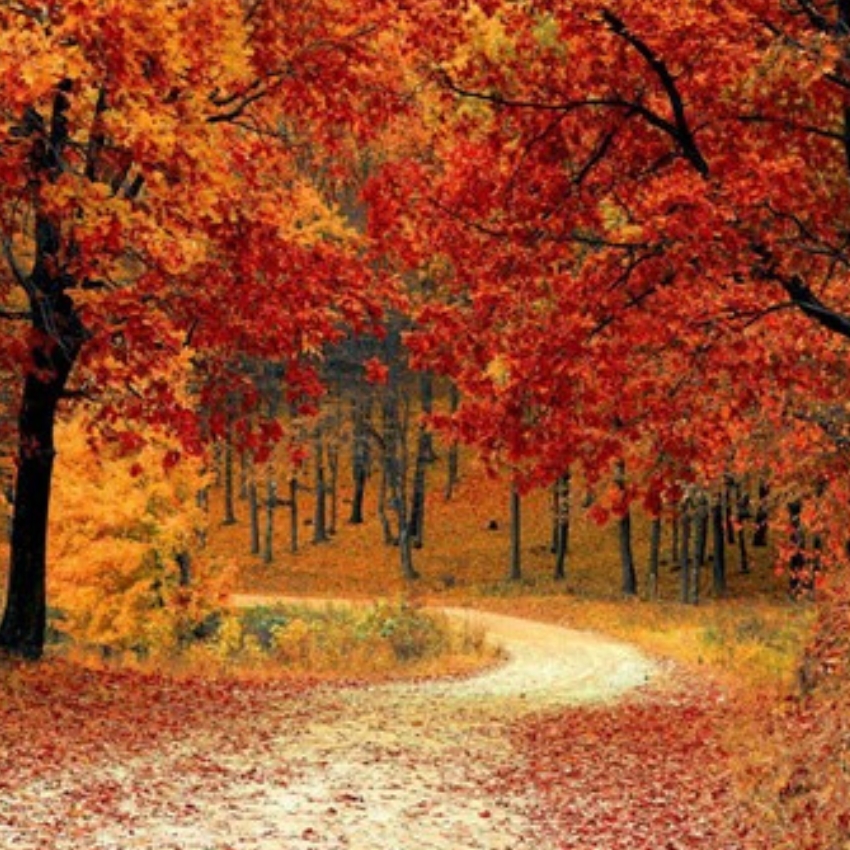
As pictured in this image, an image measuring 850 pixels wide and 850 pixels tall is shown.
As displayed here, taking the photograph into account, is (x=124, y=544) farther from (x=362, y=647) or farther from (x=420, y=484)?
(x=420, y=484)

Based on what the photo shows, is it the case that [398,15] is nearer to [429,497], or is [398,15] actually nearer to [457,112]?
[457,112]

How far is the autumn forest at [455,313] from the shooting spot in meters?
9.12

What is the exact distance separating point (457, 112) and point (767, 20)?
3112mm

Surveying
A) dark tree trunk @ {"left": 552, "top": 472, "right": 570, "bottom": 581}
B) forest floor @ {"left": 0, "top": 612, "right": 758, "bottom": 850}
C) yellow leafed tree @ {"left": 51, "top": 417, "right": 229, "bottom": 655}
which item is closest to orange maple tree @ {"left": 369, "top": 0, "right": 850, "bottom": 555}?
forest floor @ {"left": 0, "top": 612, "right": 758, "bottom": 850}

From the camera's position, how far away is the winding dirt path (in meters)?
8.31

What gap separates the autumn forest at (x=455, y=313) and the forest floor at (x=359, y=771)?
55 millimetres

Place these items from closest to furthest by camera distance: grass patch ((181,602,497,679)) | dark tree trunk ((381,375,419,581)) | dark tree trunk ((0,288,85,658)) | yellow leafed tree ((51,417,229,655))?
dark tree trunk ((0,288,85,658)) → grass patch ((181,602,497,679)) → yellow leafed tree ((51,417,229,655)) → dark tree trunk ((381,375,419,581))

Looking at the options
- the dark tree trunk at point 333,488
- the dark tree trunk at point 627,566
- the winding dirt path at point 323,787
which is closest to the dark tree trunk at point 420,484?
the dark tree trunk at point 333,488

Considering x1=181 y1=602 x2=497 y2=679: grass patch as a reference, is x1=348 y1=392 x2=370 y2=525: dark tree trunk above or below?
above

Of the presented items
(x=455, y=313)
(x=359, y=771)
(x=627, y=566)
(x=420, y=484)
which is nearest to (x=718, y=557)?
(x=627, y=566)

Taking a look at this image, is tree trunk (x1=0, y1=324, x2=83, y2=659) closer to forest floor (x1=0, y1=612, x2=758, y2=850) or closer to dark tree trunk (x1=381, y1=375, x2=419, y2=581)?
forest floor (x1=0, y1=612, x2=758, y2=850)

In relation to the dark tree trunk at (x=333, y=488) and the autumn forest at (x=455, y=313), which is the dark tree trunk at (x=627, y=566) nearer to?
the dark tree trunk at (x=333, y=488)

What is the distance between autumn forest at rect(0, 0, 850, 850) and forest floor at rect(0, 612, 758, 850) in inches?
2.2

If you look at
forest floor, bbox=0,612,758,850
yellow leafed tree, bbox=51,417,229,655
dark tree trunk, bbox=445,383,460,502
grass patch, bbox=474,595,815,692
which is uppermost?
dark tree trunk, bbox=445,383,460,502
